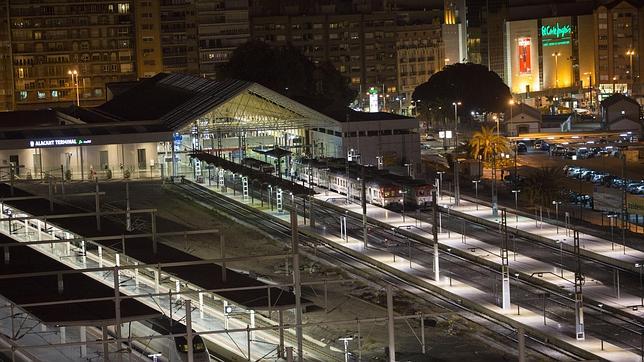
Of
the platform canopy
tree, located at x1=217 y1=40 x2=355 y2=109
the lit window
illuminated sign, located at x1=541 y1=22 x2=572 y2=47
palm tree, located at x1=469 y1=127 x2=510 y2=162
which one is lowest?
palm tree, located at x1=469 y1=127 x2=510 y2=162

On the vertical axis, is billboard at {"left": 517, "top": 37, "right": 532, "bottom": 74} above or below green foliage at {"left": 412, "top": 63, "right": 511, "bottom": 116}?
above

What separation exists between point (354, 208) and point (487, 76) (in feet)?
180

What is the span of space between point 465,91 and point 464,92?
17cm

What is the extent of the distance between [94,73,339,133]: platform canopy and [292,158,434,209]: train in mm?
4349

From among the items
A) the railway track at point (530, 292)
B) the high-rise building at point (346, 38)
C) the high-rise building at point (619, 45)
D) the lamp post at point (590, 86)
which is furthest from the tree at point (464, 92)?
the railway track at point (530, 292)

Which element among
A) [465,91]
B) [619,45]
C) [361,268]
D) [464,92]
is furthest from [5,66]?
[361,268]

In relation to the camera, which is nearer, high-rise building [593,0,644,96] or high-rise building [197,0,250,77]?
high-rise building [197,0,250,77]

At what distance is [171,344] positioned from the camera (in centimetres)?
2967

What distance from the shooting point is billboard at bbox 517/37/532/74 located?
442ft

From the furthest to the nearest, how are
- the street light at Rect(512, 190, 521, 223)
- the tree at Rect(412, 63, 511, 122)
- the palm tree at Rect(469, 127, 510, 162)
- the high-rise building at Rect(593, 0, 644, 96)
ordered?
the high-rise building at Rect(593, 0, 644, 96) → the tree at Rect(412, 63, 511, 122) → the palm tree at Rect(469, 127, 510, 162) → the street light at Rect(512, 190, 521, 223)

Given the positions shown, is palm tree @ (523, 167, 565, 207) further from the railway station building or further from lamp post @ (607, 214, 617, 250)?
the railway station building

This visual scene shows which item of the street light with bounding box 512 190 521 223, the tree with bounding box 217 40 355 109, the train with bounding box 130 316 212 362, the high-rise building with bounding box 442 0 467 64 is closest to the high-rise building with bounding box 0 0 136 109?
the tree with bounding box 217 40 355 109

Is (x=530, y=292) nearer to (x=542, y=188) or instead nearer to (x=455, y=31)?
(x=542, y=188)

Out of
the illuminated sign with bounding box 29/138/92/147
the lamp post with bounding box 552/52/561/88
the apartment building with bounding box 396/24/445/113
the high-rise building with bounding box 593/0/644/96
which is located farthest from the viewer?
the lamp post with bounding box 552/52/561/88
